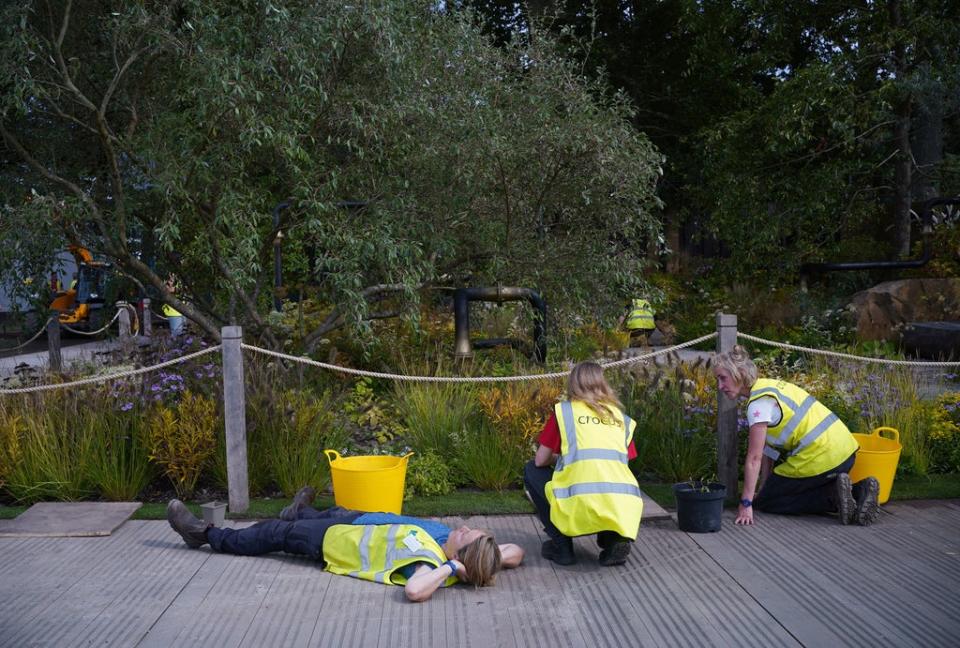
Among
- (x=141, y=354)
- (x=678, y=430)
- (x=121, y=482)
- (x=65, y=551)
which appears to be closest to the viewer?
(x=65, y=551)

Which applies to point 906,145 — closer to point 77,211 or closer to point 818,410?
point 818,410

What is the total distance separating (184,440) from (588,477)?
3032 mm

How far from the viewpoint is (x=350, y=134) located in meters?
7.43

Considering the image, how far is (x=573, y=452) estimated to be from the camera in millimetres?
4773

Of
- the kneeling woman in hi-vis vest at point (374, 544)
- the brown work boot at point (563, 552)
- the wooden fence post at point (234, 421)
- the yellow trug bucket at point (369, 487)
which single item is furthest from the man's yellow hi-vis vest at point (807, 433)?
the wooden fence post at point (234, 421)

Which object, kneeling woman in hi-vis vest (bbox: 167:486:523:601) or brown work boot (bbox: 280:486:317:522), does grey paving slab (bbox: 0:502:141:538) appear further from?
brown work boot (bbox: 280:486:317:522)

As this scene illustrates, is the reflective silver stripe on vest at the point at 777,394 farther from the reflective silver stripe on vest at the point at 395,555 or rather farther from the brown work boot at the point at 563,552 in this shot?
the reflective silver stripe on vest at the point at 395,555

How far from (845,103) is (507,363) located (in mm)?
8348

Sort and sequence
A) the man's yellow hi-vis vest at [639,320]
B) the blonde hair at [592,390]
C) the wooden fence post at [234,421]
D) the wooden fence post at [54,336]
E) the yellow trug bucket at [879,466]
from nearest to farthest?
the blonde hair at [592,390] → the yellow trug bucket at [879,466] → the wooden fence post at [234,421] → the wooden fence post at [54,336] → the man's yellow hi-vis vest at [639,320]

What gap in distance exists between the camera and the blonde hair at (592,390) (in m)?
4.89

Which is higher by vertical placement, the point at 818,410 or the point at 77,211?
the point at 77,211

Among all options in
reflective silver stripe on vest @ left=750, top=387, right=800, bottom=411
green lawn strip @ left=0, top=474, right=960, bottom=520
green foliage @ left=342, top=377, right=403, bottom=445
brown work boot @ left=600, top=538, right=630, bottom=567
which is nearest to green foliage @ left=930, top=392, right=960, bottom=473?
green lawn strip @ left=0, top=474, right=960, bottom=520

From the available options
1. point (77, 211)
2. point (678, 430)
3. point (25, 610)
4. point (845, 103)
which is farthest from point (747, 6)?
point (25, 610)

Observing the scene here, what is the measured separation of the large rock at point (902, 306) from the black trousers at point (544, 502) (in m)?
9.49
